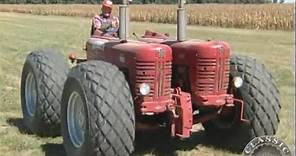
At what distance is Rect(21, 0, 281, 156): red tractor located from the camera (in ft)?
18.4

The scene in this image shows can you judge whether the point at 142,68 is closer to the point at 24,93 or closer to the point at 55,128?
the point at 55,128

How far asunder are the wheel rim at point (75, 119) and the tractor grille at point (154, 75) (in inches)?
24.2

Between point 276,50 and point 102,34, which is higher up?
point 102,34

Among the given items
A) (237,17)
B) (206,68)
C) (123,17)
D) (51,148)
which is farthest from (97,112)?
(237,17)

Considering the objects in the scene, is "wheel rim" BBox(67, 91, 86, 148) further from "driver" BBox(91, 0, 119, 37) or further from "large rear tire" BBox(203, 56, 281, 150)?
"large rear tire" BBox(203, 56, 281, 150)

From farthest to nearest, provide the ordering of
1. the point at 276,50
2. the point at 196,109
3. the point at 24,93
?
1. the point at 276,50
2. the point at 24,93
3. the point at 196,109

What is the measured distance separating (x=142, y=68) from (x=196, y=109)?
3.10 feet

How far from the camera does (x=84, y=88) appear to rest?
18.9 ft

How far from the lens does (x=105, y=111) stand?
557cm

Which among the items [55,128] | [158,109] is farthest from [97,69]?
Answer: [55,128]

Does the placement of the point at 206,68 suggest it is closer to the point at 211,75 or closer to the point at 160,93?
the point at 211,75

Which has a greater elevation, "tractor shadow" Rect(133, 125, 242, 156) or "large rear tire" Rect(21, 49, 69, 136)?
"large rear tire" Rect(21, 49, 69, 136)

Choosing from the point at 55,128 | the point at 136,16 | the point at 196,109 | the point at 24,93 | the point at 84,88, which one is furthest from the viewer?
the point at 136,16

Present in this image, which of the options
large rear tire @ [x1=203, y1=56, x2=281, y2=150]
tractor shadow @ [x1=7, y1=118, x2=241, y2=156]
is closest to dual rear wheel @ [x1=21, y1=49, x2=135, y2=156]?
tractor shadow @ [x1=7, y1=118, x2=241, y2=156]
